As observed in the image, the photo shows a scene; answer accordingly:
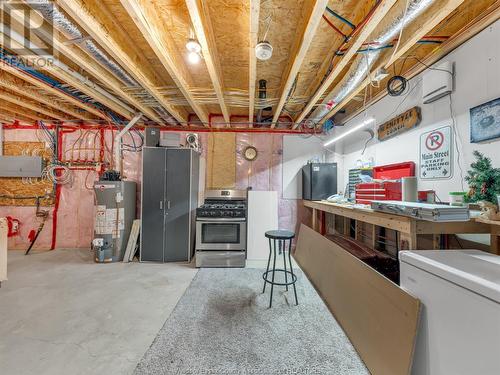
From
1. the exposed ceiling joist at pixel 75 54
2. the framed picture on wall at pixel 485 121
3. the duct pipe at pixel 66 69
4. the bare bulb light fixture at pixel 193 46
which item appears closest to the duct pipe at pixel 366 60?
the framed picture on wall at pixel 485 121

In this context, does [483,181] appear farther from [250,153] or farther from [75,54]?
[75,54]

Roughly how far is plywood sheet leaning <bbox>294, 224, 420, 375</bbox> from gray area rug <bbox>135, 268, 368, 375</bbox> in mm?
127

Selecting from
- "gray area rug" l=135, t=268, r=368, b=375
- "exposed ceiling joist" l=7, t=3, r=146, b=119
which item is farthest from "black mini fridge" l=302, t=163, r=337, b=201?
"exposed ceiling joist" l=7, t=3, r=146, b=119

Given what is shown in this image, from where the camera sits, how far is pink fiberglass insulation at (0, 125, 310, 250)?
14.2 ft

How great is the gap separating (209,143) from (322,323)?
3638 mm

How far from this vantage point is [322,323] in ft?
6.71

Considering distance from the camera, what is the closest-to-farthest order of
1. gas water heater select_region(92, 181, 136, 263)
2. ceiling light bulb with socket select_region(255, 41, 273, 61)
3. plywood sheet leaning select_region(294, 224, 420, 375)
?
1. plywood sheet leaning select_region(294, 224, 420, 375)
2. ceiling light bulb with socket select_region(255, 41, 273, 61)
3. gas water heater select_region(92, 181, 136, 263)

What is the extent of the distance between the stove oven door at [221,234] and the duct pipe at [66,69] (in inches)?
90.3

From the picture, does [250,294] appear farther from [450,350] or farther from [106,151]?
[106,151]

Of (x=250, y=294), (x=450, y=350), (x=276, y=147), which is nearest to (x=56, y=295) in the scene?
(x=250, y=294)

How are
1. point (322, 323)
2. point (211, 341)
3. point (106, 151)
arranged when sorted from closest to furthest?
point (211, 341)
point (322, 323)
point (106, 151)

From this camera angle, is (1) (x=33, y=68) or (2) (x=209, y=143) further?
(2) (x=209, y=143)

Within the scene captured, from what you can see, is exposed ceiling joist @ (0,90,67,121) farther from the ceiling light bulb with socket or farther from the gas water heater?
the ceiling light bulb with socket

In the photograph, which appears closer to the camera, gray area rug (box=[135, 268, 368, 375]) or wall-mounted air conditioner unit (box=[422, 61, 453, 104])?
gray area rug (box=[135, 268, 368, 375])
